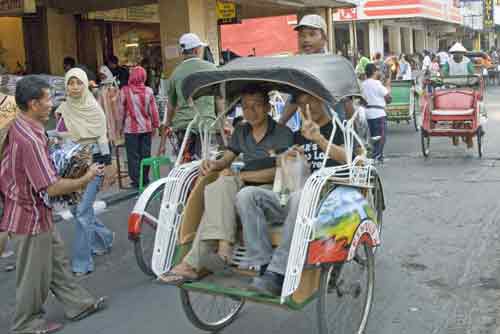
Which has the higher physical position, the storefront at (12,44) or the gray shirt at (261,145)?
the storefront at (12,44)

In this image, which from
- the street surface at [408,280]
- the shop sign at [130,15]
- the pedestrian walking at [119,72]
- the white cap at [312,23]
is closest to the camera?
the street surface at [408,280]

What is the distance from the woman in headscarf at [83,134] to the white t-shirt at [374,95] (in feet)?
20.9

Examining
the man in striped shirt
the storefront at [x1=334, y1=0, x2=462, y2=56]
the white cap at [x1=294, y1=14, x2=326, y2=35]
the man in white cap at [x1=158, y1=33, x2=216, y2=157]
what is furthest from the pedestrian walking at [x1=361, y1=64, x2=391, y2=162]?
the storefront at [x1=334, y1=0, x2=462, y2=56]

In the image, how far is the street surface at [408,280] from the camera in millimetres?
4898

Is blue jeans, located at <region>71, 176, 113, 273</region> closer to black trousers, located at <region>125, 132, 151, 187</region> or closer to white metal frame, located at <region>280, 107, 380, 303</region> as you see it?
white metal frame, located at <region>280, 107, 380, 303</region>

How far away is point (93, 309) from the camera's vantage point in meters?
5.28

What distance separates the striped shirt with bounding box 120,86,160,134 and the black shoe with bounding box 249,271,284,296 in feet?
17.3

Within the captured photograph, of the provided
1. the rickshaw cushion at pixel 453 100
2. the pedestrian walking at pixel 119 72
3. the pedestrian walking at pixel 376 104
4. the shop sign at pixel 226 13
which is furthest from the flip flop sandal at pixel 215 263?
the shop sign at pixel 226 13

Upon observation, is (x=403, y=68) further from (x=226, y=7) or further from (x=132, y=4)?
(x=132, y=4)

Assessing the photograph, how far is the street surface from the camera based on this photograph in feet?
16.1

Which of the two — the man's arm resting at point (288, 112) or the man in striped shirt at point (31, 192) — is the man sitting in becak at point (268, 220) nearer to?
the man's arm resting at point (288, 112)

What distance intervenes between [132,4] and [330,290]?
11.4m

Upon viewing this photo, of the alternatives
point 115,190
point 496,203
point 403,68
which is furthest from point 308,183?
point 403,68

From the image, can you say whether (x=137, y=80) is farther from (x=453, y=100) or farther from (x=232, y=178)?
(x=453, y=100)
